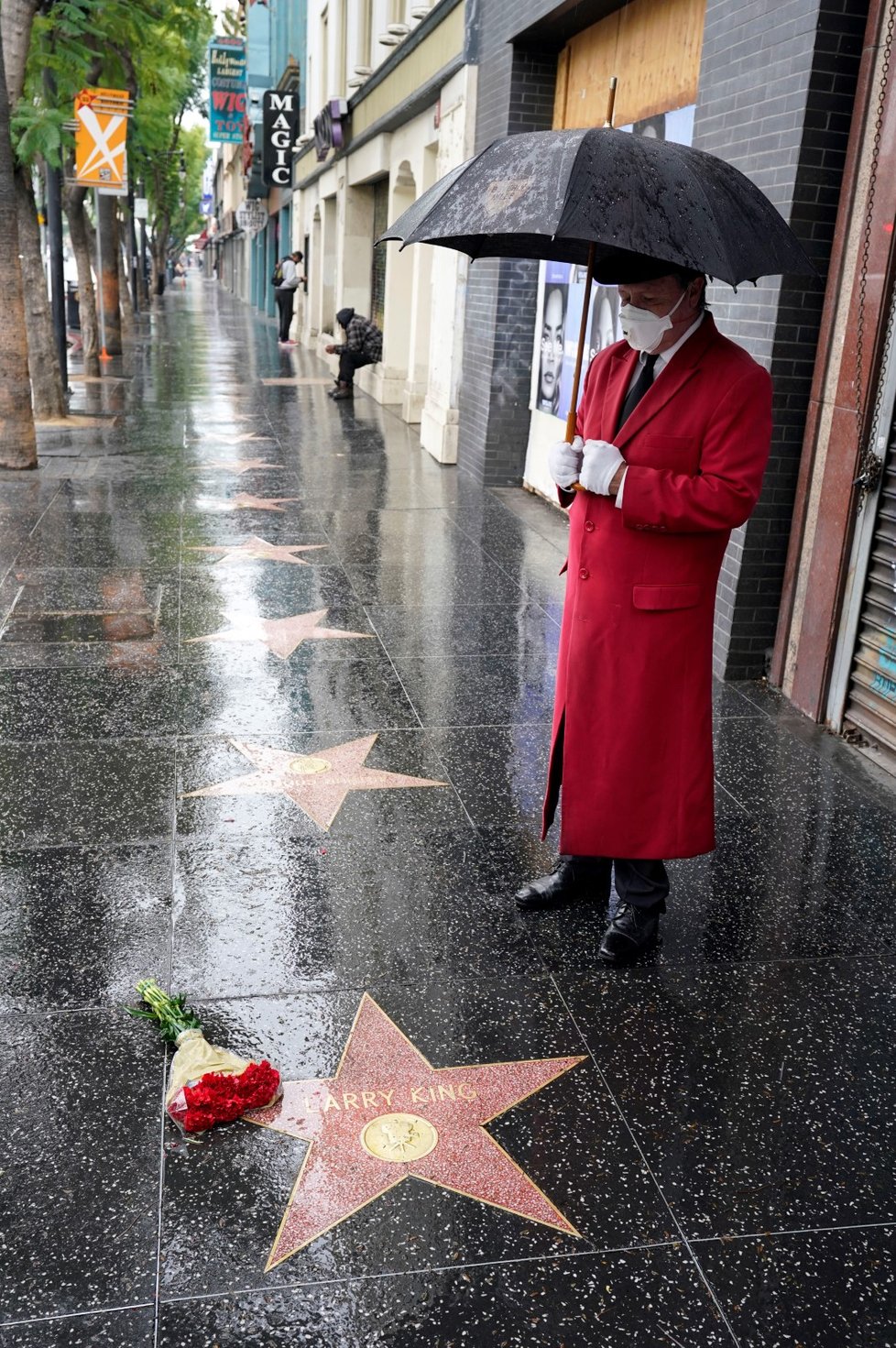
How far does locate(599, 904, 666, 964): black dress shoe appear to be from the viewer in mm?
3762

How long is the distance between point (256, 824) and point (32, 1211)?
6.61 ft

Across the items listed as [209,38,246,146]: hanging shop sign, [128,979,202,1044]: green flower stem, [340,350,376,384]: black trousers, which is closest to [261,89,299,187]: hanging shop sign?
[209,38,246,146]: hanging shop sign

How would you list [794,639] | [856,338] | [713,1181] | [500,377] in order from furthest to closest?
[500,377] < [794,639] < [856,338] < [713,1181]

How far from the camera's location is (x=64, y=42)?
1305cm

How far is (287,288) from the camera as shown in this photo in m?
29.6

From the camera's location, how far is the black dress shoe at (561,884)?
4070mm

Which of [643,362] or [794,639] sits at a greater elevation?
[643,362]

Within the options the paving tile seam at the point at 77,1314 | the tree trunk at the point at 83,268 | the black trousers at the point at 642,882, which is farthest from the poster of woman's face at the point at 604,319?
the tree trunk at the point at 83,268

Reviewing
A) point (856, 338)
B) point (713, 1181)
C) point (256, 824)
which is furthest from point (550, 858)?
point (856, 338)

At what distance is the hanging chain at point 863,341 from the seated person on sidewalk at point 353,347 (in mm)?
14206

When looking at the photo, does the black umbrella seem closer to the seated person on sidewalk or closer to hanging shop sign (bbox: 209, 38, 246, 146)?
the seated person on sidewalk

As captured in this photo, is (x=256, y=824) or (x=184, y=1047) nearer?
(x=184, y=1047)

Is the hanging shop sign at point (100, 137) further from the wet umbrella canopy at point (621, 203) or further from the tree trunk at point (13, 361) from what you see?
the wet umbrella canopy at point (621, 203)

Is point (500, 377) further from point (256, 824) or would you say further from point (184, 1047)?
point (184, 1047)
